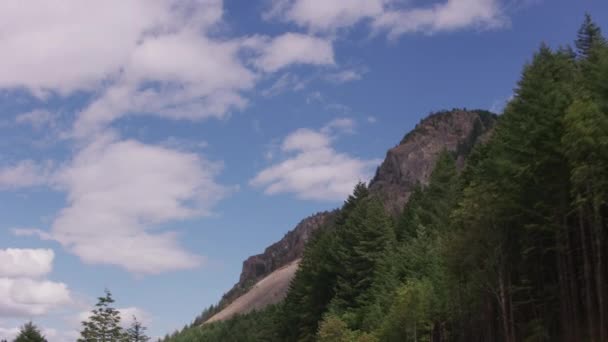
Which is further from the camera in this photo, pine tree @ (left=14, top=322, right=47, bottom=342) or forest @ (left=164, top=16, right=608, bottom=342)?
pine tree @ (left=14, top=322, right=47, bottom=342)

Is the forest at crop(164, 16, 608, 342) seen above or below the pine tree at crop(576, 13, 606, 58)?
below

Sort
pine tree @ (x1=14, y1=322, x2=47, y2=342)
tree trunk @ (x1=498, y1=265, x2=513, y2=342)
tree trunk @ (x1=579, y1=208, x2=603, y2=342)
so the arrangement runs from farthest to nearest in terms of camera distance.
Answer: pine tree @ (x1=14, y1=322, x2=47, y2=342) < tree trunk @ (x1=498, y1=265, x2=513, y2=342) < tree trunk @ (x1=579, y1=208, x2=603, y2=342)

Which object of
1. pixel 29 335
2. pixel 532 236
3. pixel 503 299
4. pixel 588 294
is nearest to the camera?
pixel 588 294

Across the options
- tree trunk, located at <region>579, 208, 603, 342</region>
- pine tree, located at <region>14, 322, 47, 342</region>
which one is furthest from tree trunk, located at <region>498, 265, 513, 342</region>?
pine tree, located at <region>14, 322, 47, 342</region>

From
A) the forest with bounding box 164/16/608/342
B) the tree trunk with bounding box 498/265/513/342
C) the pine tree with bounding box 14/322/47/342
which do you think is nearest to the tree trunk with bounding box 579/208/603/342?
the forest with bounding box 164/16/608/342

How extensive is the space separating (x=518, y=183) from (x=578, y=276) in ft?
19.8

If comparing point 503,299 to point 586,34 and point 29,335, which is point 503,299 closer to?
point 586,34

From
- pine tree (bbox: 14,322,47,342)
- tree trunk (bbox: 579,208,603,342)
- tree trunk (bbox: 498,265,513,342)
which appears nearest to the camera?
tree trunk (bbox: 579,208,603,342)

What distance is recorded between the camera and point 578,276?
37312 millimetres

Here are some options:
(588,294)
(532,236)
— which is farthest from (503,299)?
(588,294)

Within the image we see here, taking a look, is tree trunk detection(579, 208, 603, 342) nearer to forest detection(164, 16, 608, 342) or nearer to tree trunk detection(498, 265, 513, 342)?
forest detection(164, 16, 608, 342)

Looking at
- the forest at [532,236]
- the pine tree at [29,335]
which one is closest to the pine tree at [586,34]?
the forest at [532,236]

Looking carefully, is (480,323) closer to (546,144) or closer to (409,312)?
(409,312)

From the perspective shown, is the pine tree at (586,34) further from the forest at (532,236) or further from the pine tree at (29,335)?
the pine tree at (29,335)
